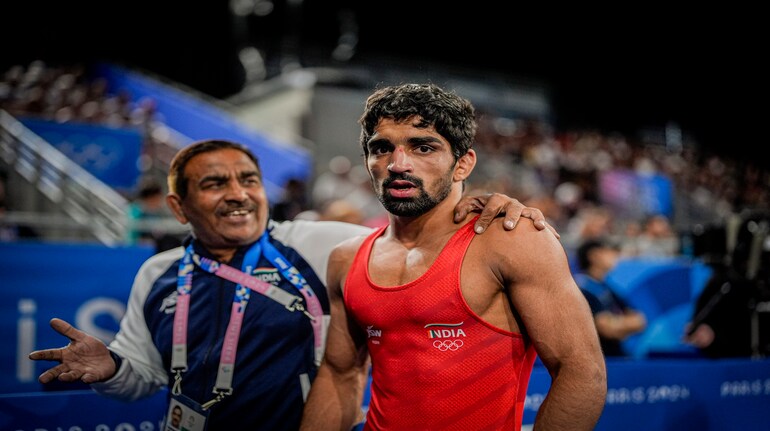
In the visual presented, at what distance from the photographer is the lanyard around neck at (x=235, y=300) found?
9.05 ft

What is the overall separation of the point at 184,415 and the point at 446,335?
50.2 inches


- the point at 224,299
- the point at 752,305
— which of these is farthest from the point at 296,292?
the point at 752,305

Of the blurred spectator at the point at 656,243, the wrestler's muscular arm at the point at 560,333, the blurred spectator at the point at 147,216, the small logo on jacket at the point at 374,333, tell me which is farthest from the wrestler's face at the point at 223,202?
the blurred spectator at the point at 656,243

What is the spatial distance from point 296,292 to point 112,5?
21953mm

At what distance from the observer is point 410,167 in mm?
2322

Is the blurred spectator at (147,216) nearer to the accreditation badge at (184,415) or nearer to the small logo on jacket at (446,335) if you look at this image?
the accreditation badge at (184,415)

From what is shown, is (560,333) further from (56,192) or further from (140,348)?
(56,192)

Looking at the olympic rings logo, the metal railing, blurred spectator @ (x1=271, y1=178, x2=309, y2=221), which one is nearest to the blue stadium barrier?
the metal railing

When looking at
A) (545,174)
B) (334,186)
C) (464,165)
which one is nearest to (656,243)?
(334,186)

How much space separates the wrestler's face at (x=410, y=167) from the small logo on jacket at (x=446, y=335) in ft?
1.38

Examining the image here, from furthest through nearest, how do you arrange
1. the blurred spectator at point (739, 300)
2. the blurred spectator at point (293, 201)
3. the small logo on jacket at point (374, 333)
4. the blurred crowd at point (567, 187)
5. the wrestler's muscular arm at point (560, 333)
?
1. the blurred spectator at point (293, 201)
2. the blurred crowd at point (567, 187)
3. the blurred spectator at point (739, 300)
4. the small logo on jacket at point (374, 333)
5. the wrestler's muscular arm at point (560, 333)

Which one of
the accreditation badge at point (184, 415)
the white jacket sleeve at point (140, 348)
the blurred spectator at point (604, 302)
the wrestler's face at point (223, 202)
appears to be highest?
the wrestler's face at point (223, 202)

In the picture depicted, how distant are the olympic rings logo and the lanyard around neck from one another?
29.9 inches

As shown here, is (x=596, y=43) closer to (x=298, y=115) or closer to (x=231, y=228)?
(x=298, y=115)
